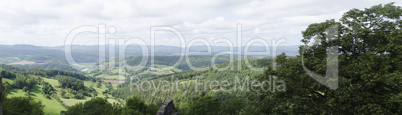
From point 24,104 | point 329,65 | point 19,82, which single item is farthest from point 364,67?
point 19,82

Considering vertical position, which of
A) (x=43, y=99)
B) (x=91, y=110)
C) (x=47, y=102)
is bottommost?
(x=47, y=102)

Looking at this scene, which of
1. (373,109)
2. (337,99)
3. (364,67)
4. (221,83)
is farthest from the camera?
(221,83)

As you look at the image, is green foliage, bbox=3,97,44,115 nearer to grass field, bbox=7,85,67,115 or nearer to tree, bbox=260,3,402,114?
tree, bbox=260,3,402,114

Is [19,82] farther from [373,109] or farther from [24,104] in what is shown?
[373,109]

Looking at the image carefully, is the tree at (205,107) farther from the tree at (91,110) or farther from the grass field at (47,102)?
the grass field at (47,102)

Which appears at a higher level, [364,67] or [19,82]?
[364,67]

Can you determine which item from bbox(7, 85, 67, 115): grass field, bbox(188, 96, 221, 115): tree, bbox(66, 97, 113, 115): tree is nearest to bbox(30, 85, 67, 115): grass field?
bbox(7, 85, 67, 115): grass field

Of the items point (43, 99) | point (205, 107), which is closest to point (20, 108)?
point (205, 107)

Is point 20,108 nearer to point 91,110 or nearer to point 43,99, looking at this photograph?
point 91,110
